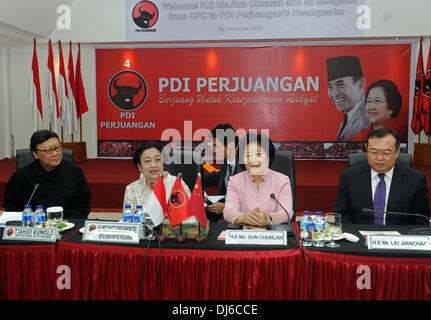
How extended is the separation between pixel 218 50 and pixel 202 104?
987 mm

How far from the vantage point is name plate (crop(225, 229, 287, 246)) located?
1.94m

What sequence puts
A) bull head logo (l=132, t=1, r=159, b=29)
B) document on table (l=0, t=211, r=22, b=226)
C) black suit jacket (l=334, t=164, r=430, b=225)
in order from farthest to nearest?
bull head logo (l=132, t=1, r=159, b=29)
black suit jacket (l=334, t=164, r=430, b=225)
document on table (l=0, t=211, r=22, b=226)

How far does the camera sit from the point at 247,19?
6.13 m

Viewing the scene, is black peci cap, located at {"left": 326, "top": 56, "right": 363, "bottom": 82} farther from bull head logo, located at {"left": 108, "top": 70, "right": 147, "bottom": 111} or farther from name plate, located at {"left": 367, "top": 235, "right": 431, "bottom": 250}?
name plate, located at {"left": 367, "top": 235, "right": 431, "bottom": 250}

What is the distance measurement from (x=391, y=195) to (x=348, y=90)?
4.81 meters

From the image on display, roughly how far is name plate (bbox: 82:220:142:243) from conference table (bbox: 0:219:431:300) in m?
0.03

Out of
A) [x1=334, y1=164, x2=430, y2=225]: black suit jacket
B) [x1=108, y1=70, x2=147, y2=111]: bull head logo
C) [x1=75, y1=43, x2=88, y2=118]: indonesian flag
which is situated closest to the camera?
[x1=334, y1=164, x2=430, y2=225]: black suit jacket

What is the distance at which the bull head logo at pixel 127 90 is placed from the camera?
7273 mm

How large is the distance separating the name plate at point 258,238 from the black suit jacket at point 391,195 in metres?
0.81

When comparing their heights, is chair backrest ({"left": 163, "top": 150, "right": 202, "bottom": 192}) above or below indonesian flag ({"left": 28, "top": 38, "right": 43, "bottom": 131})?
below

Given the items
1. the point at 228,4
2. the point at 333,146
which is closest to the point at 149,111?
the point at 228,4

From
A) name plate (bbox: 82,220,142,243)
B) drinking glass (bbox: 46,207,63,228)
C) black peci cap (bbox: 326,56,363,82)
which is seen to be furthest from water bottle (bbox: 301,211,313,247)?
black peci cap (bbox: 326,56,363,82)

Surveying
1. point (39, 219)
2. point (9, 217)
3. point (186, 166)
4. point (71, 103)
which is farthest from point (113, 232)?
point (71, 103)
